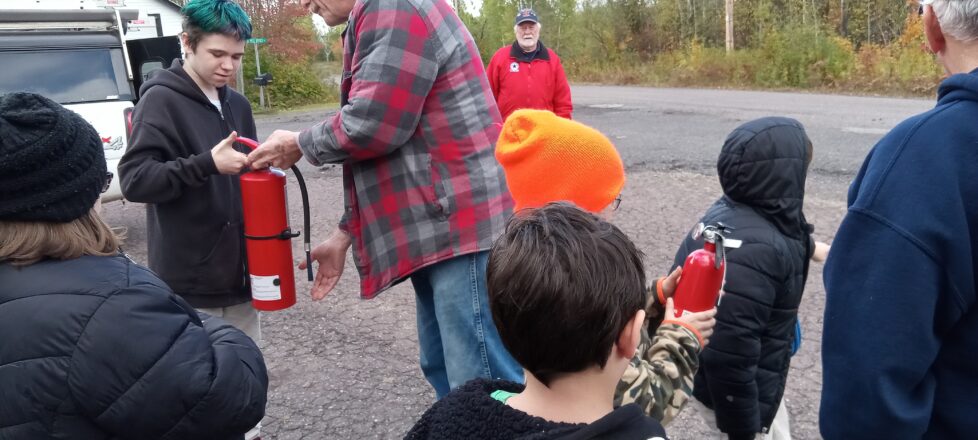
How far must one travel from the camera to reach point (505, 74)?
7.55 metres

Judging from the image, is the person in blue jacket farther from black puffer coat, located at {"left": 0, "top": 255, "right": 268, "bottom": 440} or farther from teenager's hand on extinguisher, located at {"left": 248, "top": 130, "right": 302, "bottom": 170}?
teenager's hand on extinguisher, located at {"left": 248, "top": 130, "right": 302, "bottom": 170}

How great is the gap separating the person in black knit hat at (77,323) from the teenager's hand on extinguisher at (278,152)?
35.3 inches

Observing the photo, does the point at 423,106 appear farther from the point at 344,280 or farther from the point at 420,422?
the point at 344,280

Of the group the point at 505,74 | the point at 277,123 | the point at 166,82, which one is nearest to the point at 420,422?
the point at 166,82

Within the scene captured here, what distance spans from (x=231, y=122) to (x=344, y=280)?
2707 millimetres

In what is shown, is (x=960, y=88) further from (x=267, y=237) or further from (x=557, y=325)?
(x=267, y=237)

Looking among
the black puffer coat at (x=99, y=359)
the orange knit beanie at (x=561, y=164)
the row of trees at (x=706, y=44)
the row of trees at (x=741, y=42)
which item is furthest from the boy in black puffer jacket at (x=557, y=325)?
the row of trees at (x=741, y=42)

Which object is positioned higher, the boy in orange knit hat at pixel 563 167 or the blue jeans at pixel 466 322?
the boy in orange knit hat at pixel 563 167

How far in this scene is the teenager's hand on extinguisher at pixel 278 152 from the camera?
104 inches

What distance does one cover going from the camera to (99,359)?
1.60 meters

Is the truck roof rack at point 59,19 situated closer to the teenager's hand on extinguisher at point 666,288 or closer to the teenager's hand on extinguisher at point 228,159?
the teenager's hand on extinguisher at point 228,159

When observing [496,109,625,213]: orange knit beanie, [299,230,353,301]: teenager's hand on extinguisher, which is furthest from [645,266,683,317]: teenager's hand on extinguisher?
[299,230,353,301]: teenager's hand on extinguisher

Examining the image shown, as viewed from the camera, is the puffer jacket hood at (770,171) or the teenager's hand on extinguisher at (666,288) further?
the puffer jacket hood at (770,171)

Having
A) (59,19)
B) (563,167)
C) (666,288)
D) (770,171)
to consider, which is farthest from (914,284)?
(59,19)
